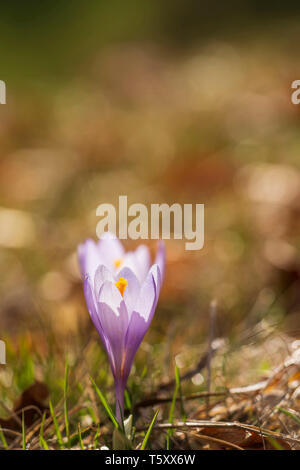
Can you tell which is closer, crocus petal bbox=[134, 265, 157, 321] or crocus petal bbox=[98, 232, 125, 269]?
crocus petal bbox=[134, 265, 157, 321]

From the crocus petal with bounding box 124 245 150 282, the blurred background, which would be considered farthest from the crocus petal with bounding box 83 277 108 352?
the blurred background

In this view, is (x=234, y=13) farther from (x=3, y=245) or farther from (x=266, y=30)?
(x=3, y=245)

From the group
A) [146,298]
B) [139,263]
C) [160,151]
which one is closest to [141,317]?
[146,298]

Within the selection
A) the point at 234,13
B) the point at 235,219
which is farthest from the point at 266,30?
the point at 235,219

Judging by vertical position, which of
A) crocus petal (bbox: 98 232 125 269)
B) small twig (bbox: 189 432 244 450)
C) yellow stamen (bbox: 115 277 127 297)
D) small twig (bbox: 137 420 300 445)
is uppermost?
crocus petal (bbox: 98 232 125 269)

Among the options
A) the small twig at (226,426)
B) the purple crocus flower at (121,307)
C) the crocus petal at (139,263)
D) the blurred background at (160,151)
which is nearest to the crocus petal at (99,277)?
the purple crocus flower at (121,307)

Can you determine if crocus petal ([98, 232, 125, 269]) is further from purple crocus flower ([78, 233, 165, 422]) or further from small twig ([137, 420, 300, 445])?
small twig ([137, 420, 300, 445])

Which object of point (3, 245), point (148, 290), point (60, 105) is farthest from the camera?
point (60, 105)

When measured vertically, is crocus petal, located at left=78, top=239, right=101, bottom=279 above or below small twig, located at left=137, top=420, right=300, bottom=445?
above

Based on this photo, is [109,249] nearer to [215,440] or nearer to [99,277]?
[99,277]
